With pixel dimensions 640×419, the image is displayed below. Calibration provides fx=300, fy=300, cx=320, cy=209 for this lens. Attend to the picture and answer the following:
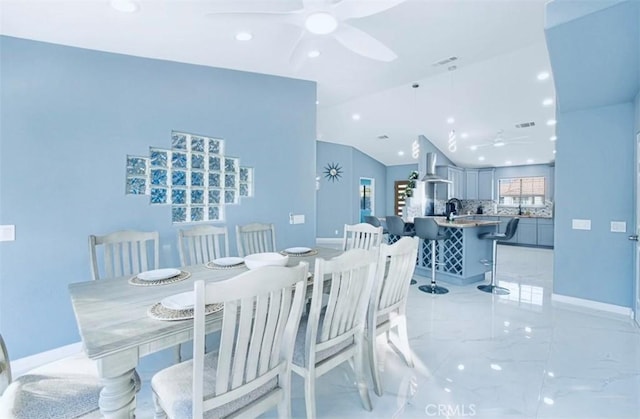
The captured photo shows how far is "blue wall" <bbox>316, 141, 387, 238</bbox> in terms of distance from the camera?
8.57 m

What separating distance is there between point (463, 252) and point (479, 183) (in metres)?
5.70

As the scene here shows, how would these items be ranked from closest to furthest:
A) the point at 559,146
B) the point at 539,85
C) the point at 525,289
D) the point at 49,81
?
the point at 49,81
the point at 559,146
the point at 525,289
the point at 539,85

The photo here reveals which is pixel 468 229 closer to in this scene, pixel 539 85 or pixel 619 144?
pixel 619 144

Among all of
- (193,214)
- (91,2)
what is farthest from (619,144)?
(91,2)

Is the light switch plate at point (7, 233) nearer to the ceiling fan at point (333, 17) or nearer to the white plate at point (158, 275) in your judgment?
the white plate at point (158, 275)

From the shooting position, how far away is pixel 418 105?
20.7ft

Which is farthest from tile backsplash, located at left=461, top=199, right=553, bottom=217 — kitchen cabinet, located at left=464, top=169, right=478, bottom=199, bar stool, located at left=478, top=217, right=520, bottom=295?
bar stool, located at left=478, top=217, right=520, bottom=295

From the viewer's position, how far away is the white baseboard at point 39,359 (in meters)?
2.32

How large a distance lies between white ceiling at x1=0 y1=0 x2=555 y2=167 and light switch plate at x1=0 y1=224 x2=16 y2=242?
1466mm

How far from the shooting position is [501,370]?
2279mm

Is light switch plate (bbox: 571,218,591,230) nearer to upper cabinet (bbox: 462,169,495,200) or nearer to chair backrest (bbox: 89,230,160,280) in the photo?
chair backrest (bbox: 89,230,160,280)

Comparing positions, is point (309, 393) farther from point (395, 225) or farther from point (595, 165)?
point (595, 165)

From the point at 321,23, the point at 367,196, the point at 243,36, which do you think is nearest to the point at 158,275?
the point at 321,23

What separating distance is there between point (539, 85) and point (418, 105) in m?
2.06
